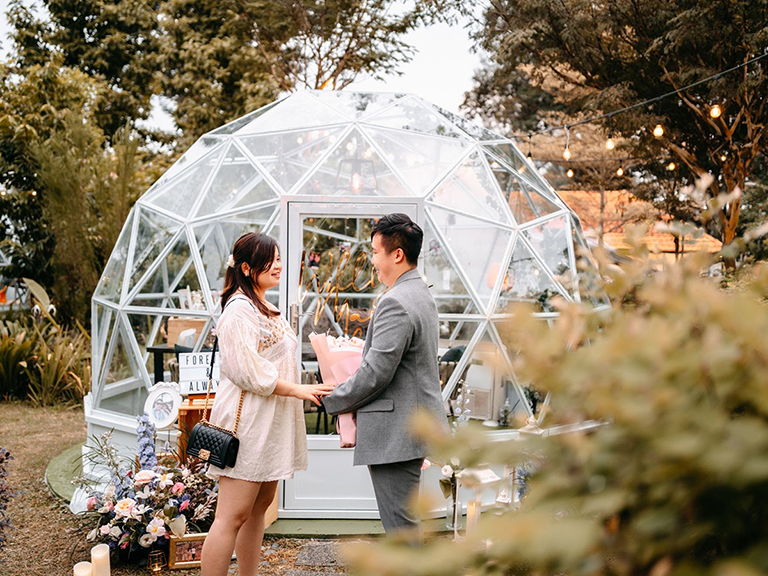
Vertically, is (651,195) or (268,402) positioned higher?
(651,195)

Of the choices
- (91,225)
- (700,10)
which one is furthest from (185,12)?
(700,10)

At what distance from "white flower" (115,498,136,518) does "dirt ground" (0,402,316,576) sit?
41cm

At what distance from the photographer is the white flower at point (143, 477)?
427 cm

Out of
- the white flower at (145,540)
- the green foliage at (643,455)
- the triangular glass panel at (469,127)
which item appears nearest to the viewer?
the green foliage at (643,455)

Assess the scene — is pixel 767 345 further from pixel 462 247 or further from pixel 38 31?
pixel 38 31

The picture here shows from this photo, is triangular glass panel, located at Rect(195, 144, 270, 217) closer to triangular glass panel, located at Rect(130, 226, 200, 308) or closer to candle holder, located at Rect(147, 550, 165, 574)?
triangular glass panel, located at Rect(130, 226, 200, 308)

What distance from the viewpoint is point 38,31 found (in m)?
15.8

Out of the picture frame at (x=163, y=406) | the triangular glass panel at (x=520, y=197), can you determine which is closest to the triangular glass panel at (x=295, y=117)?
the triangular glass panel at (x=520, y=197)

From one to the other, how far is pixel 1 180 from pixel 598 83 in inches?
441

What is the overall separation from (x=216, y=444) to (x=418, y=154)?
3572 mm

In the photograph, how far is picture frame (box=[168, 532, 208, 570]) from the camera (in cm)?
433

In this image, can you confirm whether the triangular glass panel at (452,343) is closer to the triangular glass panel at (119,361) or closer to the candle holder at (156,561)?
the candle holder at (156,561)

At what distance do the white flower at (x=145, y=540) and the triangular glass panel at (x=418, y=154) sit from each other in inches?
130

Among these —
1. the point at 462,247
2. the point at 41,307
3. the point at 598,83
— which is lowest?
the point at 41,307
